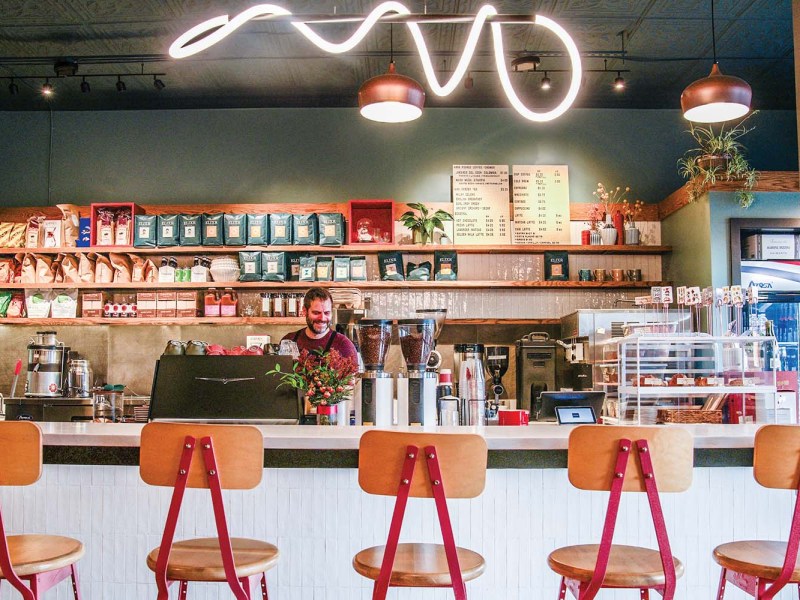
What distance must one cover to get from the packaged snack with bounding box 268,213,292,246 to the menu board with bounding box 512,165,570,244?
6.18 ft

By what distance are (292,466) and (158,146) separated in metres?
4.99

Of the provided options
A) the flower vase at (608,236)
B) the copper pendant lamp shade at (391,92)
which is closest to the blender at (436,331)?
the copper pendant lamp shade at (391,92)

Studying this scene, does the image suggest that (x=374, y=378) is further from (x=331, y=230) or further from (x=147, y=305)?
(x=147, y=305)

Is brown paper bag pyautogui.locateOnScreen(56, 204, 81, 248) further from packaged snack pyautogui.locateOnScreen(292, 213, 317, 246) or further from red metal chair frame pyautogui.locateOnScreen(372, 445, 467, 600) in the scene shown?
red metal chair frame pyautogui.locateOnScreen(372, 445, 467, 600)

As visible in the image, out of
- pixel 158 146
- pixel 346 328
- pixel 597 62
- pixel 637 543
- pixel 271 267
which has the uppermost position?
pixel 597 62

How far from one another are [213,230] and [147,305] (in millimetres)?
826

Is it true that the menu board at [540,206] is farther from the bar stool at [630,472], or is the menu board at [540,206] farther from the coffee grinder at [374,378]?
the bar stool at [630,472]

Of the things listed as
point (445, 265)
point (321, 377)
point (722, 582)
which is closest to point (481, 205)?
point (445, 265)

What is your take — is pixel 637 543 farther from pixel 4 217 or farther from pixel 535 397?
pixel 4 217

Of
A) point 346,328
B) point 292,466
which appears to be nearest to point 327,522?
point 292,466

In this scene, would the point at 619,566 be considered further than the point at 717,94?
No

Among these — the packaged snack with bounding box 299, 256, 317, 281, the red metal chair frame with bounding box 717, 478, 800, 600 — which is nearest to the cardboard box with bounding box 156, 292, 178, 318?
the packaged snack with bounding box 299, 256, 317, 281

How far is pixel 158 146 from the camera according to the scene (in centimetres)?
688

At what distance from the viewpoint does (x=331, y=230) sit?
6.43 meters
